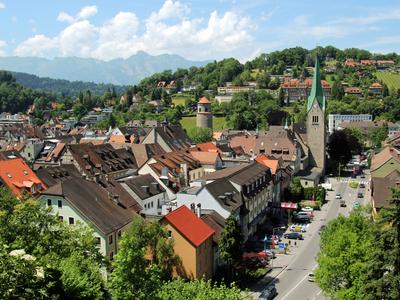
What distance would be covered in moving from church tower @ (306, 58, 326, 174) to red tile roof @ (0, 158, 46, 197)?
64842mm

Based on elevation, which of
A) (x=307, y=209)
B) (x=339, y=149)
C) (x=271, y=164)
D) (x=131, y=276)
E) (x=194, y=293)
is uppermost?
(x=131, y=276)

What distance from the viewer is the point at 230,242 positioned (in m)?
43.1

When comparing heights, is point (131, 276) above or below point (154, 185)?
above

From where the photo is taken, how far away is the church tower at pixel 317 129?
341 feet

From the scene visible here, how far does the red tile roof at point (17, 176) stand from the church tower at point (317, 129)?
2553 inches

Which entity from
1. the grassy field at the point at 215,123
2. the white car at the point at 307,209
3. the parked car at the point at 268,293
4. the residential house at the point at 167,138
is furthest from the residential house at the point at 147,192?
the grassy field at the point at 215,123

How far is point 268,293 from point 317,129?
68.7 meters

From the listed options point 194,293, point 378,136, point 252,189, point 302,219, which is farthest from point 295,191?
point 378,136

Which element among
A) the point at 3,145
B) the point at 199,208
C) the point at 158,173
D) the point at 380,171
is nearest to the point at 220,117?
the point at 3,145

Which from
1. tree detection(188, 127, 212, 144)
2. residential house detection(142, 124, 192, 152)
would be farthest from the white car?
tree detection(188, 127, 212, 144)

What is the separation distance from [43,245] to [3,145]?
82.5 meters

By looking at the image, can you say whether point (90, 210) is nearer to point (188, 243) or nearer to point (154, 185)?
point (188, 243)

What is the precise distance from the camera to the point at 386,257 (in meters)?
29.1

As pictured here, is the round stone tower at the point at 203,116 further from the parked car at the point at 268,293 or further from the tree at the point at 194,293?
the tree at the point at 194,293
